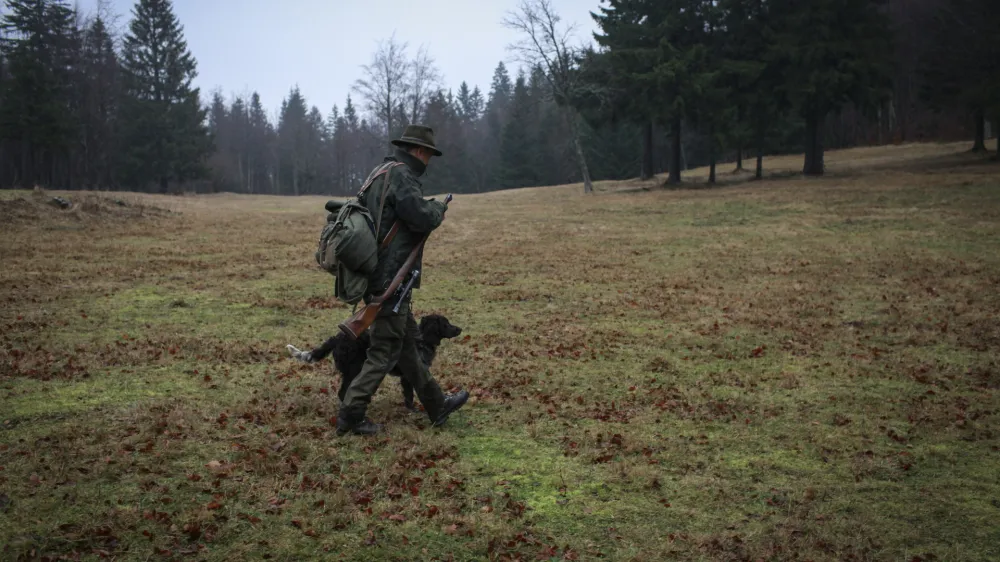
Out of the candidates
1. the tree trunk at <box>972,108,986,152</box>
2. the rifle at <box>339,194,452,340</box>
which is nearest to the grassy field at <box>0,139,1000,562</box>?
the rifle at <box>339,194,452,340</box>

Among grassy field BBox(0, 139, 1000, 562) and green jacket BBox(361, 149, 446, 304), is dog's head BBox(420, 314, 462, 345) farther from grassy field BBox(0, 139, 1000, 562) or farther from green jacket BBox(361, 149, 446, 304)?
green jacket BBox(361, 149, 446, 304)

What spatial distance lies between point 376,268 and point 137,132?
59.5 meters

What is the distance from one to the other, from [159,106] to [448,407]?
59.3 meters

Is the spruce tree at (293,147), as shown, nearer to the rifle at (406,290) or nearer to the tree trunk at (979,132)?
the tree trunk at (979,132)

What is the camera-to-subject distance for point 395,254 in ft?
19.8

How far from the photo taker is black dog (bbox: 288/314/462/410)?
646 cm

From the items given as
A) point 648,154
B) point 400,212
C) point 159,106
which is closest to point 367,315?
point 400,212

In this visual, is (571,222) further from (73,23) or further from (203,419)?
(73,23)

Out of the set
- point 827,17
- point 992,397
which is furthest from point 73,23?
point 992,397

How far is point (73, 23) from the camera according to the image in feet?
184

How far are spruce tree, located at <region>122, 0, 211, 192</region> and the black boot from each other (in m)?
57.7

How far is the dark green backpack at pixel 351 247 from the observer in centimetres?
562

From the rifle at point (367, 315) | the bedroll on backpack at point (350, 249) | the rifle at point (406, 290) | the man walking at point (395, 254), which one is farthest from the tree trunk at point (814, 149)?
the bedroll on backpack at point (350, 249)

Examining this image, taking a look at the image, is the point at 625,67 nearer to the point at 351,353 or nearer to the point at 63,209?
the point at 63,209
